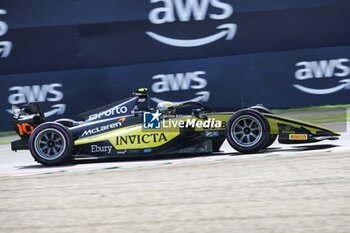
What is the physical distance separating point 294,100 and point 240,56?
165cm

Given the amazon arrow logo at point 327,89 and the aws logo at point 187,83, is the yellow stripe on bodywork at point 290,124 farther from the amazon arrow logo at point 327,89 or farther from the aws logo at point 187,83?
the amazon arrow logo at point 327,89

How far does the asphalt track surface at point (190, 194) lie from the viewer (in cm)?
390

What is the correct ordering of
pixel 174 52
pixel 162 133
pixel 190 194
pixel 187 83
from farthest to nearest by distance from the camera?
1. pixel 174 52
2. pixel 187 83
3. pixel 162 133
4. pixel 190 194

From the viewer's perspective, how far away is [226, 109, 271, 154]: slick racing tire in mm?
6773

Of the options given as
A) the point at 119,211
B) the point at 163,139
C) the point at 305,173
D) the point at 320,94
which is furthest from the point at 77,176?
the point at 320,94

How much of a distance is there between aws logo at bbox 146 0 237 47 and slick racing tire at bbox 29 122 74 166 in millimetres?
5796

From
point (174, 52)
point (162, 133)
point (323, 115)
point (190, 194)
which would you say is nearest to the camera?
point (190, 194)

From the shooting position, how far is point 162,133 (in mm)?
7051

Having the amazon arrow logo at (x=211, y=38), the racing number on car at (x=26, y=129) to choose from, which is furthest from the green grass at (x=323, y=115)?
the racing number on car at (x=26, y=129)

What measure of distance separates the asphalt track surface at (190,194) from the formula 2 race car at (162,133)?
186mm

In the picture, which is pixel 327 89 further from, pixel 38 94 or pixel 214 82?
pixel 38 94

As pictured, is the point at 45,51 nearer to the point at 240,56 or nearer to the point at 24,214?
the point at 240,56

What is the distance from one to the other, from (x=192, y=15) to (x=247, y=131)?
20.1 ft

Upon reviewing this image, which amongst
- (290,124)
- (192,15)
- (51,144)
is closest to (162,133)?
(51,144)
